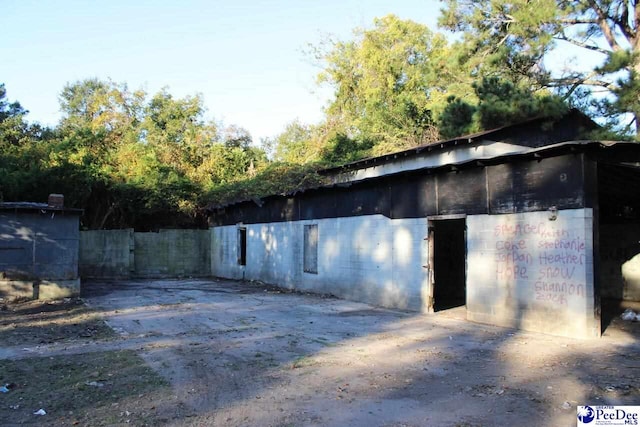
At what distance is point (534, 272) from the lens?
29.7 ft

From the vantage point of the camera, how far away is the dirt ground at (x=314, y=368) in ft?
15.8

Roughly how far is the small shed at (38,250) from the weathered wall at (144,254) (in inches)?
279

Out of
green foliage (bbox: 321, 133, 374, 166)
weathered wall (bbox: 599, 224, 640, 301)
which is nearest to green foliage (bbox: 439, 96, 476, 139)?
weathered wall (bbox: 599, 224, 640, 301)

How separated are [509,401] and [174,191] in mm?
20664

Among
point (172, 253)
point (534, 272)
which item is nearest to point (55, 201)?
point (172, 253)

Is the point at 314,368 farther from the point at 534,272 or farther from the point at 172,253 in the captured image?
the point at 172,253

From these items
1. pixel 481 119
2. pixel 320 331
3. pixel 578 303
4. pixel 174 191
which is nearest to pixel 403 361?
pixel 320 331

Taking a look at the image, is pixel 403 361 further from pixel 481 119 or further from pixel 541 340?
pixel 481 119

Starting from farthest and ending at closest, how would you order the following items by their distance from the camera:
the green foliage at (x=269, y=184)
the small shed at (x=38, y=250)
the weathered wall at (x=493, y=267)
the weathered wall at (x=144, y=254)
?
the green foliage at (x=269, y=184) < the weathered wall at (x=144, y=254) < the small shed at (x=38, y=250) < the weathered wall at (x=493, y=267)

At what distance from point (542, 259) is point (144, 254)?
17.8 metres

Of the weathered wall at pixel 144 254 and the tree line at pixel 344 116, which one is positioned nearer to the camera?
the tree line at pixel 344 116

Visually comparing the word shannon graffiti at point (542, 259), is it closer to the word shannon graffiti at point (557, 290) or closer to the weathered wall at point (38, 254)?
the word shannon graffiti at point (557, 290)

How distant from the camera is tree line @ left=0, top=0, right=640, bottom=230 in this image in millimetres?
14234

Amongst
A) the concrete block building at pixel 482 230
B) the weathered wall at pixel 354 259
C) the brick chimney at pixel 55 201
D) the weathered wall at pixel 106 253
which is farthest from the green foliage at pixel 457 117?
the weathered wall at pixel 106 253
